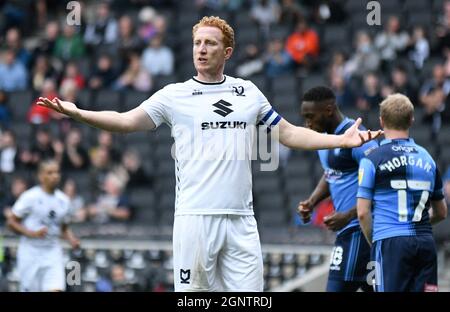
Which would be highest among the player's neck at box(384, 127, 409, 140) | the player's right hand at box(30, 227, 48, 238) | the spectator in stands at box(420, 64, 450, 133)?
the spectator in stands at box(420, 64, 450, 133)

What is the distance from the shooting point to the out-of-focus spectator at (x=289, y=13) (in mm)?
19656

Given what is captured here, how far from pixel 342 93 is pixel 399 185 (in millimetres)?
8909

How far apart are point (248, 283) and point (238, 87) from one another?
1.30 metres

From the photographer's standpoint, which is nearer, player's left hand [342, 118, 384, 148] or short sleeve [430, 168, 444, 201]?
player's left hand [342, 118, 384, 148]

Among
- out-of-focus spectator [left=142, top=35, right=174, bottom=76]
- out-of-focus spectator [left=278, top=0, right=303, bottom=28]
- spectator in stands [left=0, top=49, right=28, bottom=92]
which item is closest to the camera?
out-of-focus spectator [left=278, top=0, right=303, bottom=28]

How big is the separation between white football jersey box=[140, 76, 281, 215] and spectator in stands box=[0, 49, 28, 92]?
1345cm

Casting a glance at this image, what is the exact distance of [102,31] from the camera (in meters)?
21.7

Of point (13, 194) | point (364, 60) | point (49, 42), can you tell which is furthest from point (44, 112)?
point (364, 60)

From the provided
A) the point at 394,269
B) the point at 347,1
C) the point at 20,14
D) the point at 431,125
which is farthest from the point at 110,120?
the point at 20,14

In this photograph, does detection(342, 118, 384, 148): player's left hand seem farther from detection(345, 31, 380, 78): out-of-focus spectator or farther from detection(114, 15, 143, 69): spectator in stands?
detection(114, 15, 143, 69): spectator in stands

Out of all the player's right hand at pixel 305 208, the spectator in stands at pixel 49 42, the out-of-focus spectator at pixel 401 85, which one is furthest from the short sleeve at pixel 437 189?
the spectator in stands at pixel 49 42

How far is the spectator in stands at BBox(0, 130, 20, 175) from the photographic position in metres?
19.4

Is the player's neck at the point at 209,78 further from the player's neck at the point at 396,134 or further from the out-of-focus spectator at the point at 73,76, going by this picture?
the out-of-focus spectator at the point at 73,76

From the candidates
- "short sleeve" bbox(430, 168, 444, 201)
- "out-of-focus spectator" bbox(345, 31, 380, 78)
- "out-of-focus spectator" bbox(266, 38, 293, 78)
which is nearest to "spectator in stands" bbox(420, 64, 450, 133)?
"out-of-focus spectator" bbox(345, 31, 380, 78)
